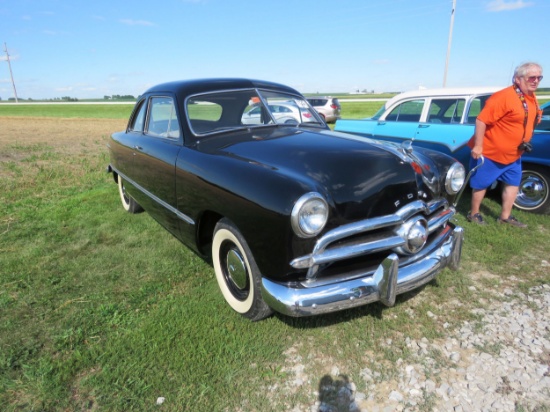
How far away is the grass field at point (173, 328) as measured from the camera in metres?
2.02

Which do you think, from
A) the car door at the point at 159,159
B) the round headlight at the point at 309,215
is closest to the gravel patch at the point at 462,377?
the round headlight at the point at 309,215

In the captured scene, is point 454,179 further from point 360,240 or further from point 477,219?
point 477,219

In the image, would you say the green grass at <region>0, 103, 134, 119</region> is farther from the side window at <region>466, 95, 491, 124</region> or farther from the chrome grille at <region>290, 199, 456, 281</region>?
the chrome grille at <region>290, 199, 456, 281</region>

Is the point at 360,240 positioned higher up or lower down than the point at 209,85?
lower down

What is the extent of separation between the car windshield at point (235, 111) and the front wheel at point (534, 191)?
316 cm

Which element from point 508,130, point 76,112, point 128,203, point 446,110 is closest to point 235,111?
point 128,203

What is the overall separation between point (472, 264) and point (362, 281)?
178 centimetres

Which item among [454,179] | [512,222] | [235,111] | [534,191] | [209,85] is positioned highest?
[209,85]

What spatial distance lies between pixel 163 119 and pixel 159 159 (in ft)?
1.62

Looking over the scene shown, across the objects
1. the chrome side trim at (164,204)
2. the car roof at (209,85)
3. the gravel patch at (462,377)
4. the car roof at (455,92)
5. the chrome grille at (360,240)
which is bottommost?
the gravel patch at (462,377)

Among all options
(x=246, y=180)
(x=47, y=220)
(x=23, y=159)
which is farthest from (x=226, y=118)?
(x=23, y=159)

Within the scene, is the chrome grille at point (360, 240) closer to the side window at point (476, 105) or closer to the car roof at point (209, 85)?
the car roof at point (209, 85)

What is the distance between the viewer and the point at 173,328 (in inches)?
99.3

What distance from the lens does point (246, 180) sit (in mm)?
2258
